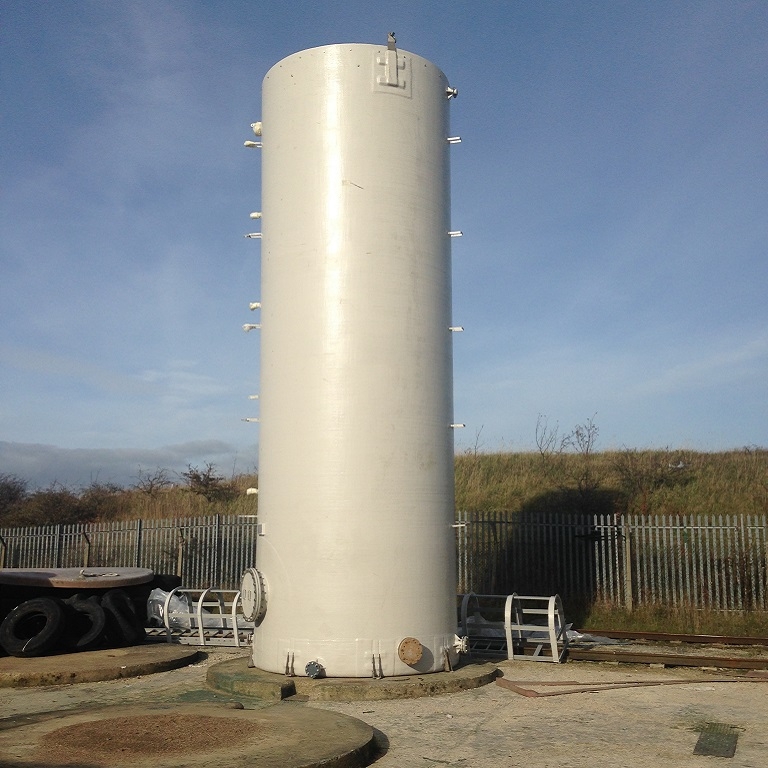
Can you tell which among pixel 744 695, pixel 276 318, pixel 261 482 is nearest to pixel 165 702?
pixel 261 482

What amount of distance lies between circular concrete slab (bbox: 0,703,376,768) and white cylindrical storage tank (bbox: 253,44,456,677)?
1857mm

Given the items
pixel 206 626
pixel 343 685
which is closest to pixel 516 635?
pixel 343 685

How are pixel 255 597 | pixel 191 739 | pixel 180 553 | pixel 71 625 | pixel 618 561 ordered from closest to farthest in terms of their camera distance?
pixel 191 739 → pixel 255 597 → pixel 71 625 → pixel 618 561 → pixel 180 553

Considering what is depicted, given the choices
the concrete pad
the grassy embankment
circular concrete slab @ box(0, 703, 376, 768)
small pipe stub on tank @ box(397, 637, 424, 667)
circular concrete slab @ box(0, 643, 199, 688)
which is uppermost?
the grassy embankment

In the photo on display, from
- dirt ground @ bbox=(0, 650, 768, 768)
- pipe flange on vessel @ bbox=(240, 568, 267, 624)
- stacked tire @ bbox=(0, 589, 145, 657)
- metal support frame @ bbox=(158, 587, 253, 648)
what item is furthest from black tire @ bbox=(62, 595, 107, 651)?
pipe flange on vessel @ bbox=(240, 568, 267, 624)

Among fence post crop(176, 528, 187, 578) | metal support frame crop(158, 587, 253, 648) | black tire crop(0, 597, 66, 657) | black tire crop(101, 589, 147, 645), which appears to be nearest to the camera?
black tire crop(0, 597, 66, 657)

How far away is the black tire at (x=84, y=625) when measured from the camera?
1209 centimetres

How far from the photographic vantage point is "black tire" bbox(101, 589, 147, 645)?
12.6m

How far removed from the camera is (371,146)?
10172 mm

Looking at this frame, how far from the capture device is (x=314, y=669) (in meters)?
9.16

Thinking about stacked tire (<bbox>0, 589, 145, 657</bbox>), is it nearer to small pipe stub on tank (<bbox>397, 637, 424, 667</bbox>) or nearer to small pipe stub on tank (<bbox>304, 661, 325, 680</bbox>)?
small pipe stub on tank (<bbox>304, 661, 325, 680</bbox>)

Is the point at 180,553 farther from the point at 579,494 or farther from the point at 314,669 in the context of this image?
the point at 314,669

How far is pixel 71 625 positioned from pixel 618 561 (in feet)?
36.4

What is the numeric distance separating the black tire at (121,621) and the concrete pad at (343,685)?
11.2 ft
